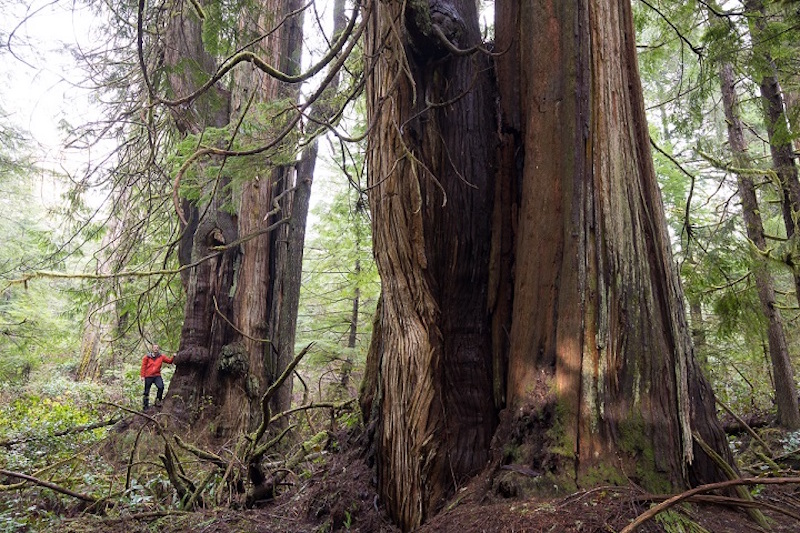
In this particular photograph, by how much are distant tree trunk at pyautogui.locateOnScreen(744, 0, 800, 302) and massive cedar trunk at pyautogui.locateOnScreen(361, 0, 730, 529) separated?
1.94m

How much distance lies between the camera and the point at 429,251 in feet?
9.69

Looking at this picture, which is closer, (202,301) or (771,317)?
(771,317)

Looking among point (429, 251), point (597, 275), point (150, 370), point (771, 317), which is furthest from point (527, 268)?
point (150, 370)

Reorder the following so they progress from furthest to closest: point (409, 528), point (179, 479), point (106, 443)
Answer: point (106, 443), point (179, 479), point (409, 528)

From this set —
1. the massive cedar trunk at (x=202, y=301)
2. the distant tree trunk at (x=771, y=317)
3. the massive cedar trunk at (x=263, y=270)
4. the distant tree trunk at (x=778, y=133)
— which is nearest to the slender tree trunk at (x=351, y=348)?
the massive cedar trunk at (x=263, y=270)

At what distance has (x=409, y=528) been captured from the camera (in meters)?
2.71

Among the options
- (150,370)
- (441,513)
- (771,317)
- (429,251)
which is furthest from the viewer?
(150,370)

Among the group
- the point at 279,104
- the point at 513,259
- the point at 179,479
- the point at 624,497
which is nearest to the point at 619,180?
the point at 513,259

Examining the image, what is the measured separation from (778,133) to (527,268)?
316cm

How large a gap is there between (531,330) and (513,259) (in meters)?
0.50

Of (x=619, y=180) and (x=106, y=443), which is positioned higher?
(x=619, y=180)

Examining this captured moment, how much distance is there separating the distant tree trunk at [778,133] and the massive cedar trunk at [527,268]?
194 cm

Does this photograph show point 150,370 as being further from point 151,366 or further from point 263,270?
point 263,270

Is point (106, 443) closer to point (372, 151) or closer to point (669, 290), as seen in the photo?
point (372, 151)
